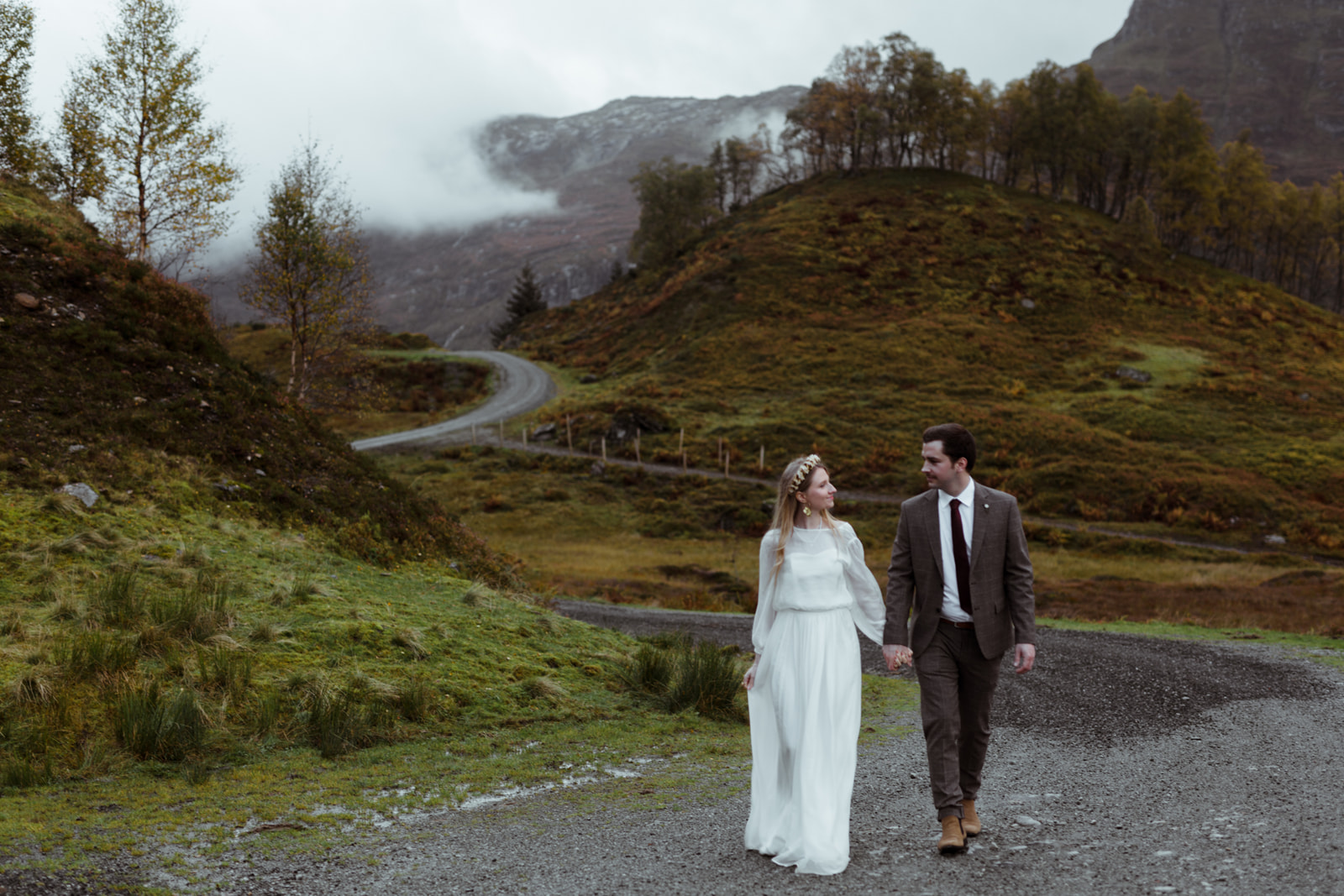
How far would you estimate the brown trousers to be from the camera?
18.6ft

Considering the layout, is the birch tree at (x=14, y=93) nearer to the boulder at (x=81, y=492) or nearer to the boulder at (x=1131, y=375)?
the boulder at (x=81, y=492)

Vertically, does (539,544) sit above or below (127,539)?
below

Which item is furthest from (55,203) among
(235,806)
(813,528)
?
(813,528)

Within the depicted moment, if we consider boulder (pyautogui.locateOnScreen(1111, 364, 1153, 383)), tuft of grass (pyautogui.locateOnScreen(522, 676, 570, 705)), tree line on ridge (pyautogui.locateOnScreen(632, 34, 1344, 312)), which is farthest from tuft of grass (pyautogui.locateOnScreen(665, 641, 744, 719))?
tree line on ridge (pyautogui.locateOnScreen(632, 34, 1344, 312))

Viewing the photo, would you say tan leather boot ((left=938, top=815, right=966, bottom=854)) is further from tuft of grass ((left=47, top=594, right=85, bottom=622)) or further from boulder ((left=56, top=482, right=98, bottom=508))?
boulder ((left=56, top=482, right=98, bottom=508))

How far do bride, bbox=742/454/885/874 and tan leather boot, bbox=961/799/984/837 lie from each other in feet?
3.23

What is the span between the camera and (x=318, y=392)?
115ft

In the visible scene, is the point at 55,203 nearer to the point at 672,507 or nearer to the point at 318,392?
the point at 318,392

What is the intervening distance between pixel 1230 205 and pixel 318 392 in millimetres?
100223

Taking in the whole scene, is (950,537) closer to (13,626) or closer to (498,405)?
(13,626)

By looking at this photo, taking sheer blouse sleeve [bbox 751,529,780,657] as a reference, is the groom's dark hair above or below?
above

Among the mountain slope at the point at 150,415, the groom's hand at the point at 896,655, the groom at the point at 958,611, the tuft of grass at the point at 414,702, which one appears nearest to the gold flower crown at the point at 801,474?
the groom at the point at 958,611

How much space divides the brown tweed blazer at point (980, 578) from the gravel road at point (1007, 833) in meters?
1.45

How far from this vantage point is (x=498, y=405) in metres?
66.5
